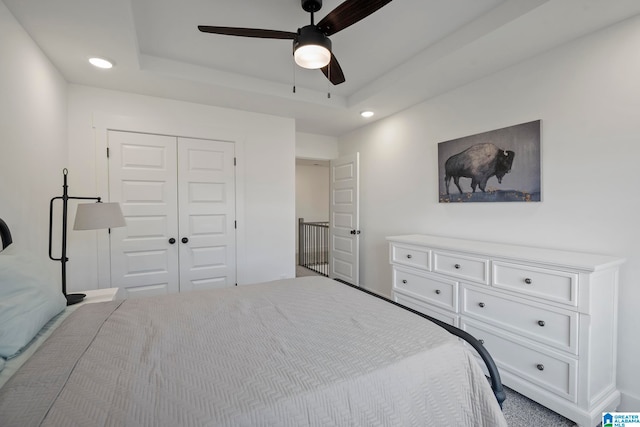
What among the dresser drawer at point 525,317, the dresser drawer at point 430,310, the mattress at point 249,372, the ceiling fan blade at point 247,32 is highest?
the ceiling fan blade at point 247,32

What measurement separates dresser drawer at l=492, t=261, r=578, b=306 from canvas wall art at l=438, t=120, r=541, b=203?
665 millimetres

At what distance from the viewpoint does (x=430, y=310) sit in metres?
2.52

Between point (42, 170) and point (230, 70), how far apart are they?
174 centimetres

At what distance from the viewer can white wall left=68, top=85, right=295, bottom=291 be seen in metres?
2.72

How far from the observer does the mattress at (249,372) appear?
780 millimetres

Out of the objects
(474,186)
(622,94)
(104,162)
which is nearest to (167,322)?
(104,162)

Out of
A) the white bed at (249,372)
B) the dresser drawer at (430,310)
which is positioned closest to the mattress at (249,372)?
the white bed at (249,372)

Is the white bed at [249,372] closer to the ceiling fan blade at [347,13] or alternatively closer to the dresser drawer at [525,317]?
Answer: the dresser drawer at [525,317]

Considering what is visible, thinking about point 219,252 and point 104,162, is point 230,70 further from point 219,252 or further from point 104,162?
point 219,252

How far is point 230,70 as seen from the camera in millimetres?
2758

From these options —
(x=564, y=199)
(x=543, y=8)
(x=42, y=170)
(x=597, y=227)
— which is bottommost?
(x=597, y=227)

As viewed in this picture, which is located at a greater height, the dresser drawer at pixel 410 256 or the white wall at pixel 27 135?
the white wall at pixel 27 135

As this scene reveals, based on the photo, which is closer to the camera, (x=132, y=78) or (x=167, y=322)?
(x=167, y=322)

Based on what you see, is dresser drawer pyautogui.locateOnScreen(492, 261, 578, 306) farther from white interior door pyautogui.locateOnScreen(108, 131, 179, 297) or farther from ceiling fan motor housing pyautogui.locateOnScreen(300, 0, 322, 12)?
white interior door pyautogui.locateOnScreen(108, 131, 179, 297)
